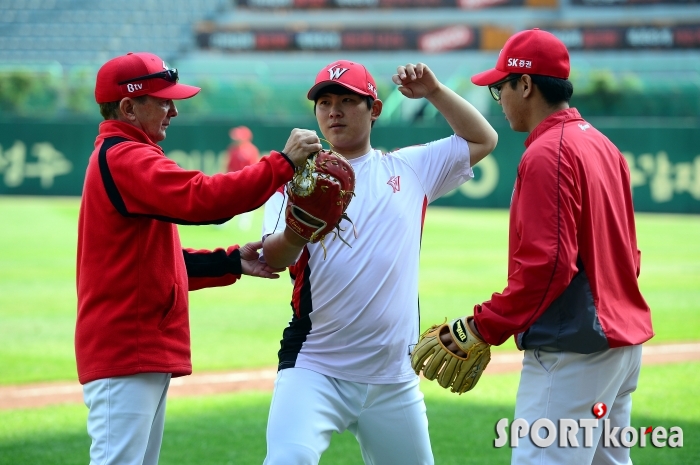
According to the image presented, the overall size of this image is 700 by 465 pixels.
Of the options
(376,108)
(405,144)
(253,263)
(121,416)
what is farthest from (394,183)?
(405,144)

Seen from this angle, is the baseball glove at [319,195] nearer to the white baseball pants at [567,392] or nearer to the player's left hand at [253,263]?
the player's left hand at [253,263]

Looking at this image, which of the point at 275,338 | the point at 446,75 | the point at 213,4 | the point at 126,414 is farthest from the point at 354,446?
the point at 213,4

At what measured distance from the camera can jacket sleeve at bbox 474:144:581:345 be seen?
3424 millimetres

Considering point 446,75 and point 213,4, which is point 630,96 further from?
point 213,4

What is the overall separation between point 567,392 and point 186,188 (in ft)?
5.36

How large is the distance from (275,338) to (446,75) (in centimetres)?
2459

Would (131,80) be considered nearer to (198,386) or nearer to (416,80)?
(416,80)

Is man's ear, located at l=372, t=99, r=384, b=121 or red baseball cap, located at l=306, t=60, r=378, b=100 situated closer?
red baseball cap, located at l=306, t=60, r=378, b=100

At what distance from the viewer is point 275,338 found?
9.95 meters

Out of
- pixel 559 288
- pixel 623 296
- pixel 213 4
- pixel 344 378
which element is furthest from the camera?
pixel 213 4

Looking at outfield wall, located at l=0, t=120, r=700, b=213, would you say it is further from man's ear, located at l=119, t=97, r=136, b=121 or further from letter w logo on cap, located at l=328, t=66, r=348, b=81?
man's ear, located at l=119, t=97, r=136, b=121

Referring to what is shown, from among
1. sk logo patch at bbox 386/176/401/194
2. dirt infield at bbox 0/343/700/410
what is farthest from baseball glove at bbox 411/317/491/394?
dirt infield at bbox 0/343/700/410

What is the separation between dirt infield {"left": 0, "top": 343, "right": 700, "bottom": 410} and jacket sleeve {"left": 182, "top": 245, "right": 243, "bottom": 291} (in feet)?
11.8

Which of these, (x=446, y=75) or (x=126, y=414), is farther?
(x=446, y=75)
